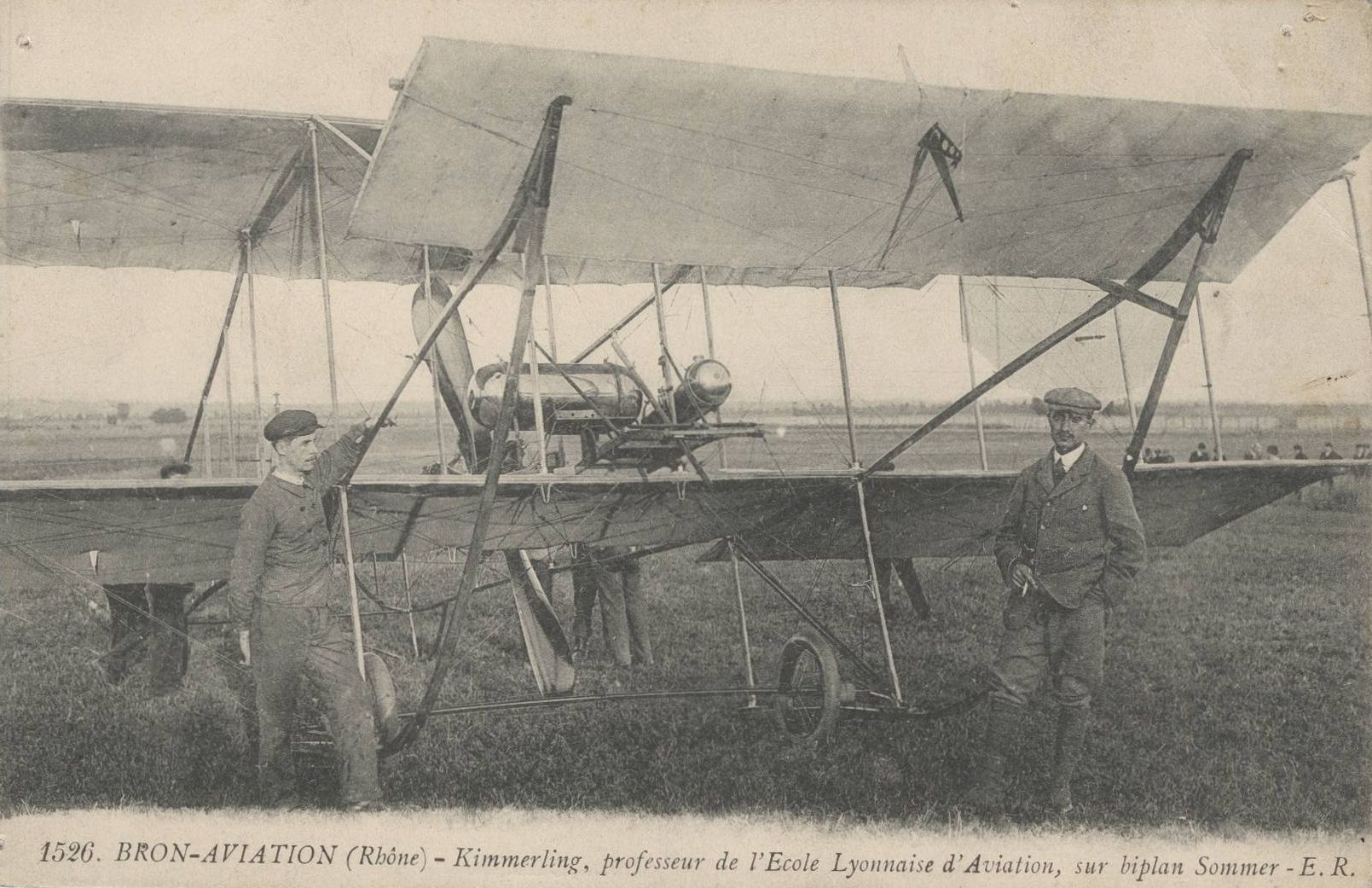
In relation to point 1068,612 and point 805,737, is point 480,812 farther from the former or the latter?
point 1068,612

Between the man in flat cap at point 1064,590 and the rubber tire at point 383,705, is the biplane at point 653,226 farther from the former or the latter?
the man in flat cap at point 1064,590

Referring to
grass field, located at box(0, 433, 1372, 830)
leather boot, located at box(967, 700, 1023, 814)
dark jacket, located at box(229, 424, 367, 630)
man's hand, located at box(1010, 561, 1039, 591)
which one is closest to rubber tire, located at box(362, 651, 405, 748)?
grass field, located at box(0, 433, 1372, 830)

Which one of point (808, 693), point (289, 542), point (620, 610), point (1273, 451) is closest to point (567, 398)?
point (289, 542)

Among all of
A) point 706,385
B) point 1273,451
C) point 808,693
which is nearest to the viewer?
point 706,385

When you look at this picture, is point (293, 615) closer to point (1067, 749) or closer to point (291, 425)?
point (291, 425)

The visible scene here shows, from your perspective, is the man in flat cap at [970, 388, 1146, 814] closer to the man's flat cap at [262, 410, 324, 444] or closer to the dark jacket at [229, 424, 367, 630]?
the dark jacket at [229, 424, 367, 630]

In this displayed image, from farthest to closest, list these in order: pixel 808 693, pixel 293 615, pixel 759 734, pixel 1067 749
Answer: pixel 759 734, pixel 808 693, pixel 1067 749, pixel 293 615
